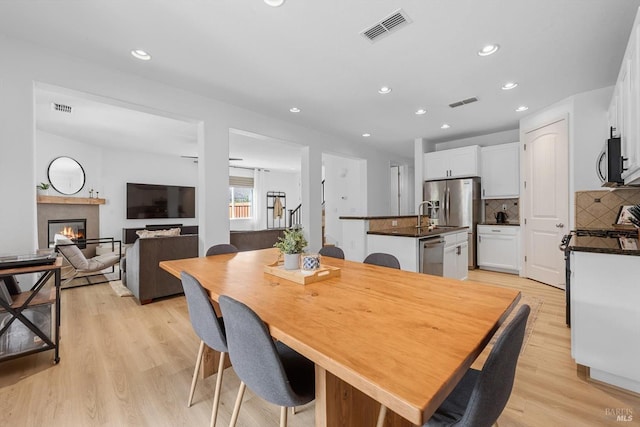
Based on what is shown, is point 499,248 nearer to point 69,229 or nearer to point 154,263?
point 154,263

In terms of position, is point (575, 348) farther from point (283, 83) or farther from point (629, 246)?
point (283, 83)

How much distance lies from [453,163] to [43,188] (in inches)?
306

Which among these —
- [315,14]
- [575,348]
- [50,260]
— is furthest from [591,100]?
[50,260]

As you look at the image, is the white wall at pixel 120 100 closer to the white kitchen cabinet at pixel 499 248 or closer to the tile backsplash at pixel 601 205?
the white kitchen cabinet at pixel 499 248

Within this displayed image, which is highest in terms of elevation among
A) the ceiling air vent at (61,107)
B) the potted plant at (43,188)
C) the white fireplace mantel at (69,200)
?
the ceiling air vent at (61,107)

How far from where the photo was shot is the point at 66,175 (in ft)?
18.5

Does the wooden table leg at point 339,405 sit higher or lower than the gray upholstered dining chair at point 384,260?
lower

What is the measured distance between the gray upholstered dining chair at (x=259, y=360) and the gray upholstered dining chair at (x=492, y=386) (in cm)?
44

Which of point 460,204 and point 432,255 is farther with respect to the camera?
point 460,204

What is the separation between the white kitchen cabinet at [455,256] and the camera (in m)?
3.64

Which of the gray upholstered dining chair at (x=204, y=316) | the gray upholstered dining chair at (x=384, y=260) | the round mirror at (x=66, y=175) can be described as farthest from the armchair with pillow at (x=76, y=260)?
the gray upholstered dining chair at (x=384, y=260)

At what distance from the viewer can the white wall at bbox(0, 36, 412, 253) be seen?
2322 mm

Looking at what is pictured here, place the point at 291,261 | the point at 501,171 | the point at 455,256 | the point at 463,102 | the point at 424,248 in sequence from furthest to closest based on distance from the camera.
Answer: the point at 501,171 → the point at 455,256 → the point at 463,102 → the point at 424,248 → the point at 291,261

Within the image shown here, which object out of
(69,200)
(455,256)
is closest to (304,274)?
(455,256)
